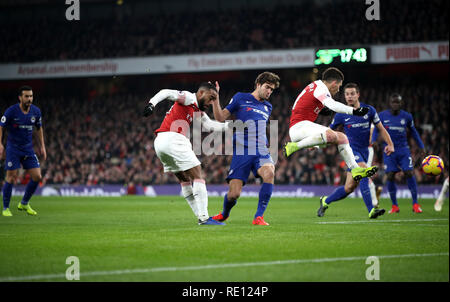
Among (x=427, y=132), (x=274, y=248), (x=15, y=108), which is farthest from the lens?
(x=427, y=132)

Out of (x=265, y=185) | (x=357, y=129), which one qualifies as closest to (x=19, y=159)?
(x=265, y=185)

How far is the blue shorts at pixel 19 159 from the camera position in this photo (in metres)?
13.2

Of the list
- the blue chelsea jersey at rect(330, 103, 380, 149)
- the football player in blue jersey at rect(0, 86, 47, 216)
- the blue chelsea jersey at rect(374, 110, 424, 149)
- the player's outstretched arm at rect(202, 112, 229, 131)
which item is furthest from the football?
the football player in blue jersey at rect(0, 86, 47, 216)

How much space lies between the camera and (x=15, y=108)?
13.1 meters

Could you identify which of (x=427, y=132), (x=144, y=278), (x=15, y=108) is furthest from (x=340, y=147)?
(x=427, y=132)

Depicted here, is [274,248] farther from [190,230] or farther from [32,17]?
[32,17]

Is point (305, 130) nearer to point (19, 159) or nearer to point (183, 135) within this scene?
point (183, 135)

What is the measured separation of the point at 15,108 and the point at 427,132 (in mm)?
20602

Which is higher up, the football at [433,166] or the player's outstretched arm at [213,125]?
the player's outstretched arm at [213,125]

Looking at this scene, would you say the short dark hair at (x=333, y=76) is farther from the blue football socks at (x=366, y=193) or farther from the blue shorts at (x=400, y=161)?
the blue shorts at (x=400, y=161)

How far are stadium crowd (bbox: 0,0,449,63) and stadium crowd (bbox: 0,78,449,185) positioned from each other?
321 centimetres

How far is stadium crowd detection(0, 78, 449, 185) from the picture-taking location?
28170 millimetres

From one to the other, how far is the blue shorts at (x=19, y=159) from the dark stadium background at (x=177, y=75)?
16283 mm

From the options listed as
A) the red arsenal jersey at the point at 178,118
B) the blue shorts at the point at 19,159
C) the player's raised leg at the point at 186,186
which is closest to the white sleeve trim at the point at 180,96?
the red arsenal jersey at the point at 178,118
